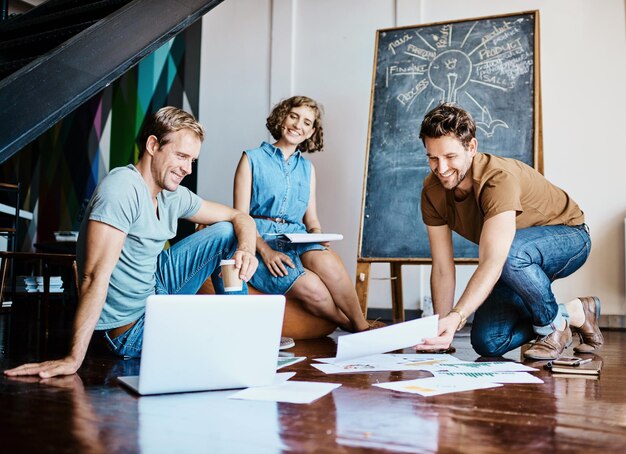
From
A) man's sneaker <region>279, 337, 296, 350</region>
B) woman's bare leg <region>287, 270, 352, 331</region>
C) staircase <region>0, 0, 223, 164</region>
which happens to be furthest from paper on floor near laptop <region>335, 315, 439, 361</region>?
woman's bare leg <region>287, 270, 352, 331</region>

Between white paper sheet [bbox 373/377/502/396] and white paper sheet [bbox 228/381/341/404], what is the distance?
0.51 feet

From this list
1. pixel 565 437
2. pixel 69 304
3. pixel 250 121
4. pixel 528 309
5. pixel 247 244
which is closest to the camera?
pixel 565 437

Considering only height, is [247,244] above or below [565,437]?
above

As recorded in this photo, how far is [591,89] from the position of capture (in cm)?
402

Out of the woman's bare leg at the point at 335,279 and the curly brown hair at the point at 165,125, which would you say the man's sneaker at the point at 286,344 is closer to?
the woman's bare leg at the point at 335,279

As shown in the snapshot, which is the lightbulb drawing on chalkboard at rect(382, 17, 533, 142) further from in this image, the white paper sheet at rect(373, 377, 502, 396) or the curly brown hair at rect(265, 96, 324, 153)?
the white paper sheet at rect(373, 377, 502, 396)

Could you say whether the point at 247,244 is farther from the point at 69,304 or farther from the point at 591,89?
the point at 69,304

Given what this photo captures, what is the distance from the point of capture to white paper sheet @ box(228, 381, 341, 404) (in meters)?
1.45

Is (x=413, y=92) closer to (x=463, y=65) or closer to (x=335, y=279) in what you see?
(x=463, y=65)

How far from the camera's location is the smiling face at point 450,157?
1975mm

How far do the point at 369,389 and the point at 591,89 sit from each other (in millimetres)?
3141

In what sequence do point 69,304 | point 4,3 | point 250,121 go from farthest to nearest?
point 69,304
point 250,121
point 4,3

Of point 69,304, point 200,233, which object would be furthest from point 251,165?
point 69,304

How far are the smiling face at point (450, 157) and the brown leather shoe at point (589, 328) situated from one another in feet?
2.64
